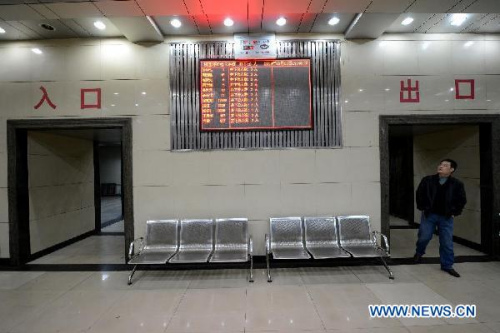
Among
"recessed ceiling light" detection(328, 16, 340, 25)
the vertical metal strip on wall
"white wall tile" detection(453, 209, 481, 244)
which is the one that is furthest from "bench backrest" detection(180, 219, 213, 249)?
"white wall tile" detection(453, 209, 481, 244)

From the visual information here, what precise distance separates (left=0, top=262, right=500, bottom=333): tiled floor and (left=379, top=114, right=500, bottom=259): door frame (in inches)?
22.2

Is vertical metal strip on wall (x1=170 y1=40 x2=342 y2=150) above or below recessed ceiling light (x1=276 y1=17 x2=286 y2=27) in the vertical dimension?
below

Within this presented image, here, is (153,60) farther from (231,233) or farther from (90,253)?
(90,253)

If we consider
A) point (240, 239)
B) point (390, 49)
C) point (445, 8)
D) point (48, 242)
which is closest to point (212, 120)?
point (240, 239)

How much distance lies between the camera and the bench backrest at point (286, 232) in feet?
14.6


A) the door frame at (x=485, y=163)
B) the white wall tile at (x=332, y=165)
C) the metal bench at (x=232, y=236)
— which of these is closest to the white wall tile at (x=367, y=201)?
the door frame at (x=485, y=163)

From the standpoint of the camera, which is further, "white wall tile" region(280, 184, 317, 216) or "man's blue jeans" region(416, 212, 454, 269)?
"white wall tile" region(280, 184, 317, 216)

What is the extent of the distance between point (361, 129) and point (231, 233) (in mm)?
2701

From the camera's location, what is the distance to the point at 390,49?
4.77m

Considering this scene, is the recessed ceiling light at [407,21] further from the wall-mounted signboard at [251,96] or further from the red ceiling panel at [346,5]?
the wall-mounted signboard at [251,96]

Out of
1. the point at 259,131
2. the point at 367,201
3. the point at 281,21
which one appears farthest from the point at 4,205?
the point at 367,201

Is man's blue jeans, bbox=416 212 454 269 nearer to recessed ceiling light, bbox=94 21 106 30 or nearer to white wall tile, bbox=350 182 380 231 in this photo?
white wall tile, bbox=350 182 380 231

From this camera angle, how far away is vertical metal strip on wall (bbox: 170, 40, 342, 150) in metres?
4.71

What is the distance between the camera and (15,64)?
4.80 metres
